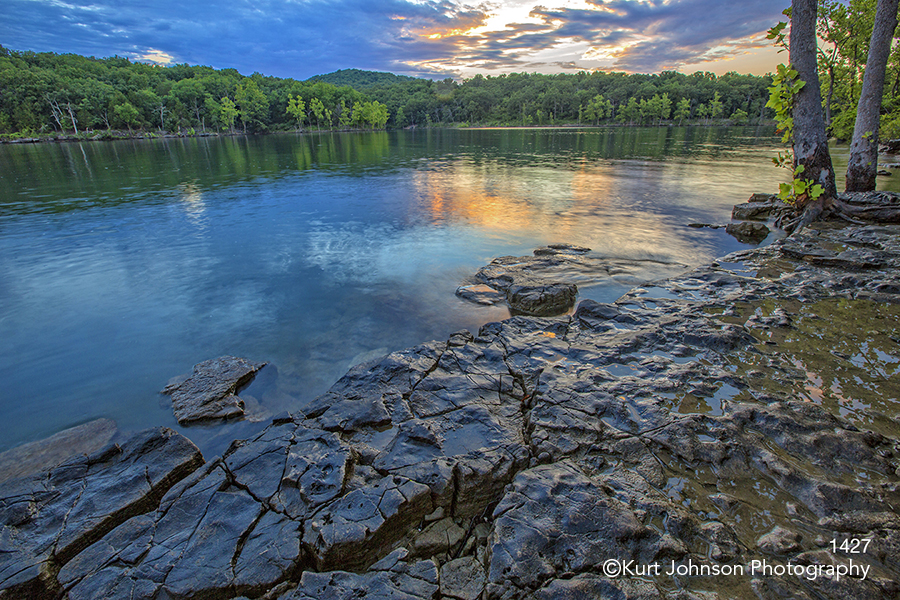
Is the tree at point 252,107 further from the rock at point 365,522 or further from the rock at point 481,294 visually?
the rock at point 365,522

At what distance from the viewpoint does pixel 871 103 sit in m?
11.4

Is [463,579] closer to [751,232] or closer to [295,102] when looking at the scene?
[751,232]

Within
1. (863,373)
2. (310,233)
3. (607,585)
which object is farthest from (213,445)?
(310,233)

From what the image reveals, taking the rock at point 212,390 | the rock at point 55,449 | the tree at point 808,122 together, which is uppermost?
the tree at point 808,122

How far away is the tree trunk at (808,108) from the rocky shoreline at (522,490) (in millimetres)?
8310

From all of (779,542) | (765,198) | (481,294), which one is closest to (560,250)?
(481,294)

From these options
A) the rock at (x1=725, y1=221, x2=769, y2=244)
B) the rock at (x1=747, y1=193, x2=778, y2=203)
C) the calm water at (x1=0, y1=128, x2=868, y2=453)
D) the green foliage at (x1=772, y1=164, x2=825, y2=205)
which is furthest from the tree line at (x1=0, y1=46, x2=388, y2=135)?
the green foliage at (x1=772, y1=164, x2=825, y2=205)

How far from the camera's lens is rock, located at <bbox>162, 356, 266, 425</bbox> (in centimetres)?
511

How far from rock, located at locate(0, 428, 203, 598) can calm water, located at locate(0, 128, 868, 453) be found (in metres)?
0.64

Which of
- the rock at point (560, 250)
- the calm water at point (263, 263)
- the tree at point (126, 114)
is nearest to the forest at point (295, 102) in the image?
the tree at point (126, 114)

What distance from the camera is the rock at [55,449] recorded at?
14.3 feet

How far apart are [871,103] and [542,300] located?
489 inches

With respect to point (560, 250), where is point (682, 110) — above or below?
above

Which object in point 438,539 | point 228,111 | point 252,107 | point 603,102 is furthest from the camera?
point 603,102
